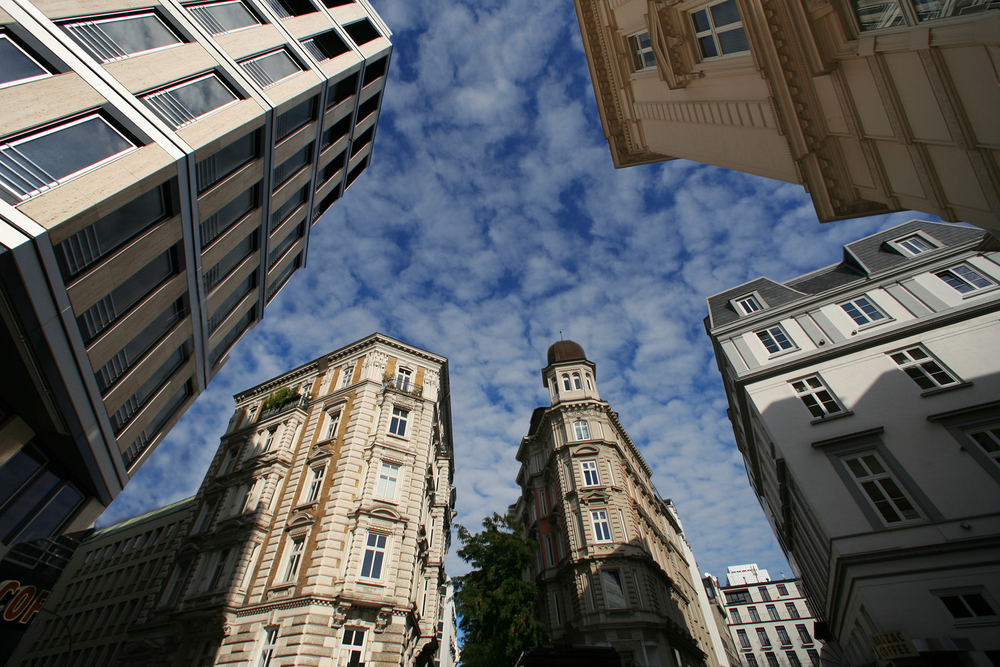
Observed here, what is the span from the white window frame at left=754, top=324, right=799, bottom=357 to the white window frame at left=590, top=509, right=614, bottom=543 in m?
15.2

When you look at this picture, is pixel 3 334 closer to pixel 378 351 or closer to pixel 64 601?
pixel 378 351

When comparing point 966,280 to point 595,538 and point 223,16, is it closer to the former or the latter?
point 595,538

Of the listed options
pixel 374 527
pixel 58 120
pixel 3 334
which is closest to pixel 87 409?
pixel 3 334

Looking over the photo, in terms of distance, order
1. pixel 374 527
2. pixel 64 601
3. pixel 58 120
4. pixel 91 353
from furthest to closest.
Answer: pixel 64 601 < pixel 374 527 < pixel 91 353 < pixel 58 120

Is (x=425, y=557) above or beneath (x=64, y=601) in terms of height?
beneath

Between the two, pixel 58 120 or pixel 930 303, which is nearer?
pixel 58 120

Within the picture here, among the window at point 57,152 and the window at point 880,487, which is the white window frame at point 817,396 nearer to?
the window at point 880,487

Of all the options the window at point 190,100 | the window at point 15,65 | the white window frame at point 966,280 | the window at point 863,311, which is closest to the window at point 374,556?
the window at point 190,100

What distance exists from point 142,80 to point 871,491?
26.8 m

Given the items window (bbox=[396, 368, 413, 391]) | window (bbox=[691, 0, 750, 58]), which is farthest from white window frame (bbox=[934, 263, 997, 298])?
window (bbox=[396, 368, 413, 391])

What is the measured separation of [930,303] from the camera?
64.1 ft

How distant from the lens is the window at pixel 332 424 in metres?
26.1

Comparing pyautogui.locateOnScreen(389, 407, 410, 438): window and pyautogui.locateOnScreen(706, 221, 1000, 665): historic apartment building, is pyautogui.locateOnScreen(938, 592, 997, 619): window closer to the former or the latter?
pyautogui.locateOnScreen(706, 221, 1000, 665): historic apartment building

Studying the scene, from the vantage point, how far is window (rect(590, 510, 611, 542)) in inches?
1131
